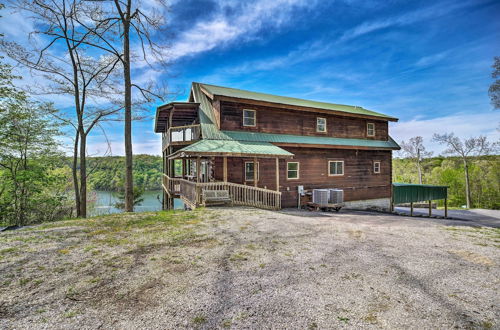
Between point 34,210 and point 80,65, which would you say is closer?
point 34,210

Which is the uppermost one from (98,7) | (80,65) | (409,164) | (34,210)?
(98,7)

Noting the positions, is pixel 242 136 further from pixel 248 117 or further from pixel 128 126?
pixel 128 126

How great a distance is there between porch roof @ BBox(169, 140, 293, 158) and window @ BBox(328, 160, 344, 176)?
18.6 feet

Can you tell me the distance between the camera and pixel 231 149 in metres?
12.1

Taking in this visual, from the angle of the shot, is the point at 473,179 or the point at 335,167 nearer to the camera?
the point at 335,167

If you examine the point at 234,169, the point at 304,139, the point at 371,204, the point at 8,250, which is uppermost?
the point at 304,139

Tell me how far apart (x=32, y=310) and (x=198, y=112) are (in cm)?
1352

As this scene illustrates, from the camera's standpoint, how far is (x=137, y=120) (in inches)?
618

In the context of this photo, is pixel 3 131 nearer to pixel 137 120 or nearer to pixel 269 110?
pixel 137 120

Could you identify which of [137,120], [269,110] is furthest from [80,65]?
[269,110]

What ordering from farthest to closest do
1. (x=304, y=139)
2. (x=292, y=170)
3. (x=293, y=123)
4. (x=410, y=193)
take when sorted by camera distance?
1. (x=410, y=193)
2. (x=293, y=123)
3. (x=304, y=139)
4. (x=292, y=170)

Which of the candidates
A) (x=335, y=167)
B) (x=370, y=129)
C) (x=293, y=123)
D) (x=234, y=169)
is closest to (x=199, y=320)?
(x=234, y=169)

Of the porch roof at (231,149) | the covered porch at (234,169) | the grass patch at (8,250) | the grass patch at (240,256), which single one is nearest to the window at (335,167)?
the covered porch at (234,169)

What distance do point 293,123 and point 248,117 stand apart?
11.7 ft
